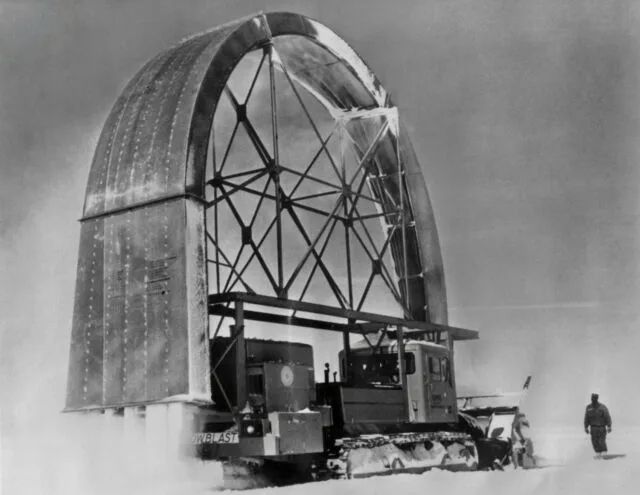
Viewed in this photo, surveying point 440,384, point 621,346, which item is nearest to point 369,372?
point 440,384

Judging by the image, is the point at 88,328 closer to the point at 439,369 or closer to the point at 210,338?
the point at 210,338

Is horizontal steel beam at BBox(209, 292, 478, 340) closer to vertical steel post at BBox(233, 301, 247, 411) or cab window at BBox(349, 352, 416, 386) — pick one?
vertical steel post at BBox(233, 301, 247, 411)

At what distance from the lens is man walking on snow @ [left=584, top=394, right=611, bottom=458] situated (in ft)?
58.5

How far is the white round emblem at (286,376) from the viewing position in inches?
556

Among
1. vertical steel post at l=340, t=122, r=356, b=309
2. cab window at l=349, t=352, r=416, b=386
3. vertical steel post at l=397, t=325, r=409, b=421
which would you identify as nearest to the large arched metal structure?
vertical steel post at l=397, t=325, r=409, b=421

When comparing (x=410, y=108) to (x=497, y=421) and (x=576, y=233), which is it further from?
(x=497, y=421)

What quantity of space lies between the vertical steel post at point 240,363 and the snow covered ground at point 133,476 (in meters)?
1.12

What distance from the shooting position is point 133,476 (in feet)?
39.7

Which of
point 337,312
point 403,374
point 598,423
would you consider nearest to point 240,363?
point 337,312

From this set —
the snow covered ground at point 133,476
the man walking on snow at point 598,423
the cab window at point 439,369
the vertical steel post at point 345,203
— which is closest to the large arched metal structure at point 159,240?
the snow covered ground at point 133,476

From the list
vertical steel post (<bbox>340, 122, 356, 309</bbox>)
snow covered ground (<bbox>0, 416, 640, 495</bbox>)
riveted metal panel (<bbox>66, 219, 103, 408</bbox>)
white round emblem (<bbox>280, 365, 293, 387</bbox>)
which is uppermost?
vertical steel post (<bbox>340, 122, 356, 309</bbox>)

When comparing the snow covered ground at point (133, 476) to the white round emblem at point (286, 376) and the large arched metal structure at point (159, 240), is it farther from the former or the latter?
the white round emblem at point (286, 376)

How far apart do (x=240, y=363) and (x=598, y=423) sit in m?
8.67

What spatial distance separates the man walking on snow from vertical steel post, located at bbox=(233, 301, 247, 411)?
8.29 meters
